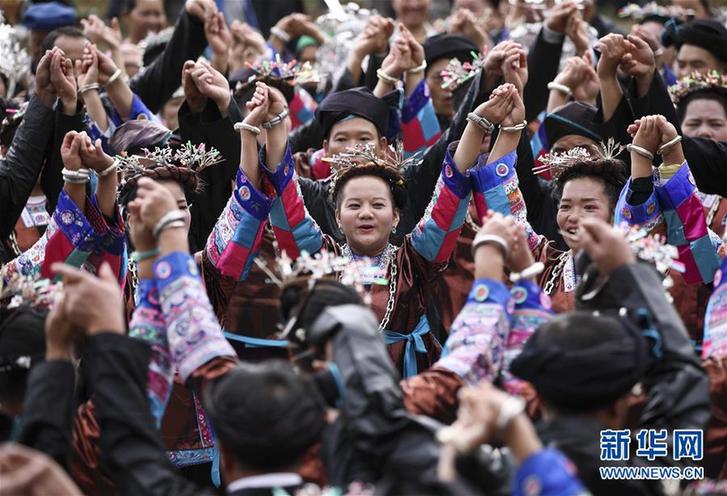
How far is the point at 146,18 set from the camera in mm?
9703

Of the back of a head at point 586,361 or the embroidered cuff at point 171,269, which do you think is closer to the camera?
the back of a head at point 586,361

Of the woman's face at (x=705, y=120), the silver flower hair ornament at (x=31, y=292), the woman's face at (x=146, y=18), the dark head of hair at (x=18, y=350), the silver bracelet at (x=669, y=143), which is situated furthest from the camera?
the woman's face at (x=146, y=18)

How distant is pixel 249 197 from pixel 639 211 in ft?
5.08

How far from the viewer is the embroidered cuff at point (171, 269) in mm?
3838

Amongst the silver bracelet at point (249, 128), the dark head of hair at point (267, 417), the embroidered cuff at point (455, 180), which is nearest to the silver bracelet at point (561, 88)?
the embroidered cuff at point (455, 180)

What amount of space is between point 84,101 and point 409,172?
164cm

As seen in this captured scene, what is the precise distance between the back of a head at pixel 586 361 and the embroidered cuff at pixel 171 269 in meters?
1.05

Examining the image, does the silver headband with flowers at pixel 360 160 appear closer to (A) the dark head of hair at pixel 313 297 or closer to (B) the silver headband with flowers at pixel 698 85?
(A) the dark head of hair at pixel 313 297

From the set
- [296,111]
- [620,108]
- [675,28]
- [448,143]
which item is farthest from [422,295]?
[675,28]

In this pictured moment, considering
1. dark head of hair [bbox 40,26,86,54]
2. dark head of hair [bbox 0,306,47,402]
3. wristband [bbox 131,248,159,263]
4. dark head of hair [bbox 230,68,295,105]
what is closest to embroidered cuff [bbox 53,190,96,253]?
dark head of hair [bbox 0,306,47,402]

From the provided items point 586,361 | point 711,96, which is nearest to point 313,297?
point 586,361

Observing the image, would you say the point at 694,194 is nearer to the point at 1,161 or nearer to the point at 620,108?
the point at 620,108

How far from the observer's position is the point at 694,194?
16.6 feet

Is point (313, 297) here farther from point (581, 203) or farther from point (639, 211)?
point (581, 203)
